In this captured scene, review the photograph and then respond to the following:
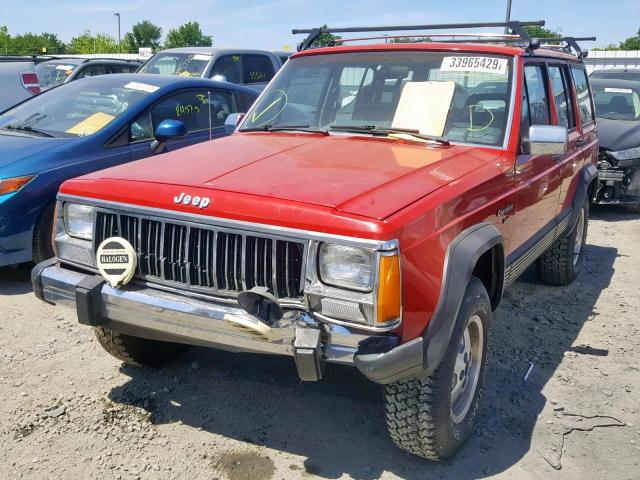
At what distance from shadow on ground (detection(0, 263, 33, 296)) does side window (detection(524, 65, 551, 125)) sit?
3.98 m

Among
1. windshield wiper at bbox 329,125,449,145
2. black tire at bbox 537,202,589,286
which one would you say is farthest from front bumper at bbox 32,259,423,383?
black tire at bbox 537,202,589,286

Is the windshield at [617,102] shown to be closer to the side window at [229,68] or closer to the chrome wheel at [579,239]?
the chrome wheel at [579,239]

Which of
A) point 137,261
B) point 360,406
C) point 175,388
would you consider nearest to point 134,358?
point 175,388

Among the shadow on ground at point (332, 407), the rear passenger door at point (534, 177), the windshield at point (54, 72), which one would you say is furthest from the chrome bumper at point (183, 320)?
the windshield at point (54, 72)

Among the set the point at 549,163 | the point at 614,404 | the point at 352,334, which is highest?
the point at 549,163

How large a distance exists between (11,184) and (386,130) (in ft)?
9.61

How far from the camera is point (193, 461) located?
2.99 metres

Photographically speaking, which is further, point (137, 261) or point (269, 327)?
point (137, 261)

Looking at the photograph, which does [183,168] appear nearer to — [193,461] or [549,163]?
[193,461]

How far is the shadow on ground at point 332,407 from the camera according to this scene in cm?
303

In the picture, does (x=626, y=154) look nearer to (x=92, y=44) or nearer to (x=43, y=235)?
(x=43, y=235)

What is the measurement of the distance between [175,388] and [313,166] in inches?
61.6

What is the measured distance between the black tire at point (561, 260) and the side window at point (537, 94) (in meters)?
1.26

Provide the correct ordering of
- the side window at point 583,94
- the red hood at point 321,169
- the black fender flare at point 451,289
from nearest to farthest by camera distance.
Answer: the black fender flare at point 451,289 → the red hood at point 321,169 → the side window at point 583,94
